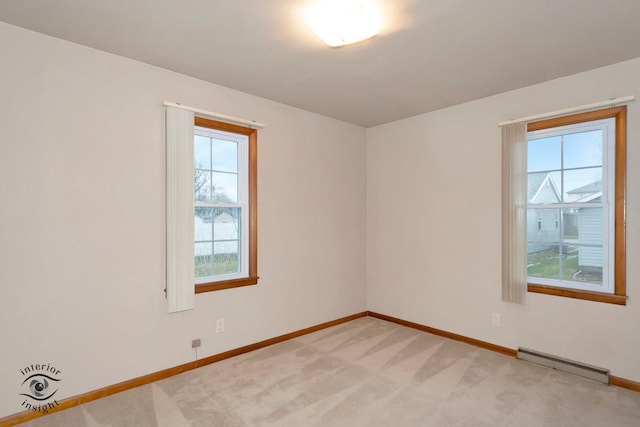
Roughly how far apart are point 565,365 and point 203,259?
339 centimetres

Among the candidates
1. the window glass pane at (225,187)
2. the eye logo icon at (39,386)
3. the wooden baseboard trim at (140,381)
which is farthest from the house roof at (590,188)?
the eye logo icon at (39,386)

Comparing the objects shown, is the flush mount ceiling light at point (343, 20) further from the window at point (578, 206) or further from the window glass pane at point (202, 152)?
the window at point (578, 206)

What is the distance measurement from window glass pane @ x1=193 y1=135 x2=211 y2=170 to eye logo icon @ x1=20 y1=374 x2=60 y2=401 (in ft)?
6.38

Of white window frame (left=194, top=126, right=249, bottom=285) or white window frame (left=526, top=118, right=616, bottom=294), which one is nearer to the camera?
white window frame (left=526, top=118, right=616, bottom=294)

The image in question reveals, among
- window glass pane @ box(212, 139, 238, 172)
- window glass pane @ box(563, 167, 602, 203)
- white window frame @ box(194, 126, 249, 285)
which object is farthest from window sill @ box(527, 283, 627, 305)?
window glass pane @ box(212, 139, 238, 172)

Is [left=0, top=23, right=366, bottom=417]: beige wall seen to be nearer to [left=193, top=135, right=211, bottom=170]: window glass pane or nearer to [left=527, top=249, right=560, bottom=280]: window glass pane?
[left=193, top=135, right=211, bottom=170]: window glass pane

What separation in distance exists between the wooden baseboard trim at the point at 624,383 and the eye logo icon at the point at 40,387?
4.28m

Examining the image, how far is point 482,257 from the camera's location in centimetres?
360

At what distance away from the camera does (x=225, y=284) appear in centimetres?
326

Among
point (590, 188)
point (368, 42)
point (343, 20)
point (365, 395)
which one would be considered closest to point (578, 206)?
point (590, 188)

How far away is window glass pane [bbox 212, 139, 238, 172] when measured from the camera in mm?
3312

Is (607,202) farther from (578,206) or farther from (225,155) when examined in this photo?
(225,155)

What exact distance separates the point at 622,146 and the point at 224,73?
11.1 feet

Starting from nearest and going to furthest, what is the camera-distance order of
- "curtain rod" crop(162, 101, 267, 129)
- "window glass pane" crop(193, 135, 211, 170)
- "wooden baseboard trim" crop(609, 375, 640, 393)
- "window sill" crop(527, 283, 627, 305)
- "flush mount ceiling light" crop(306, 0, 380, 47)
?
"flush mount ceiling light" crop(306, 0, 380, 47)
"wooden baseboard trim" crop(609, 375, 640, 393)
"window sill" crop(527, 283, 627, 305)
"curtain rod" crop(162, 101, 267, 129)
"window glass pane" crop(193, 135, 211, 170)
